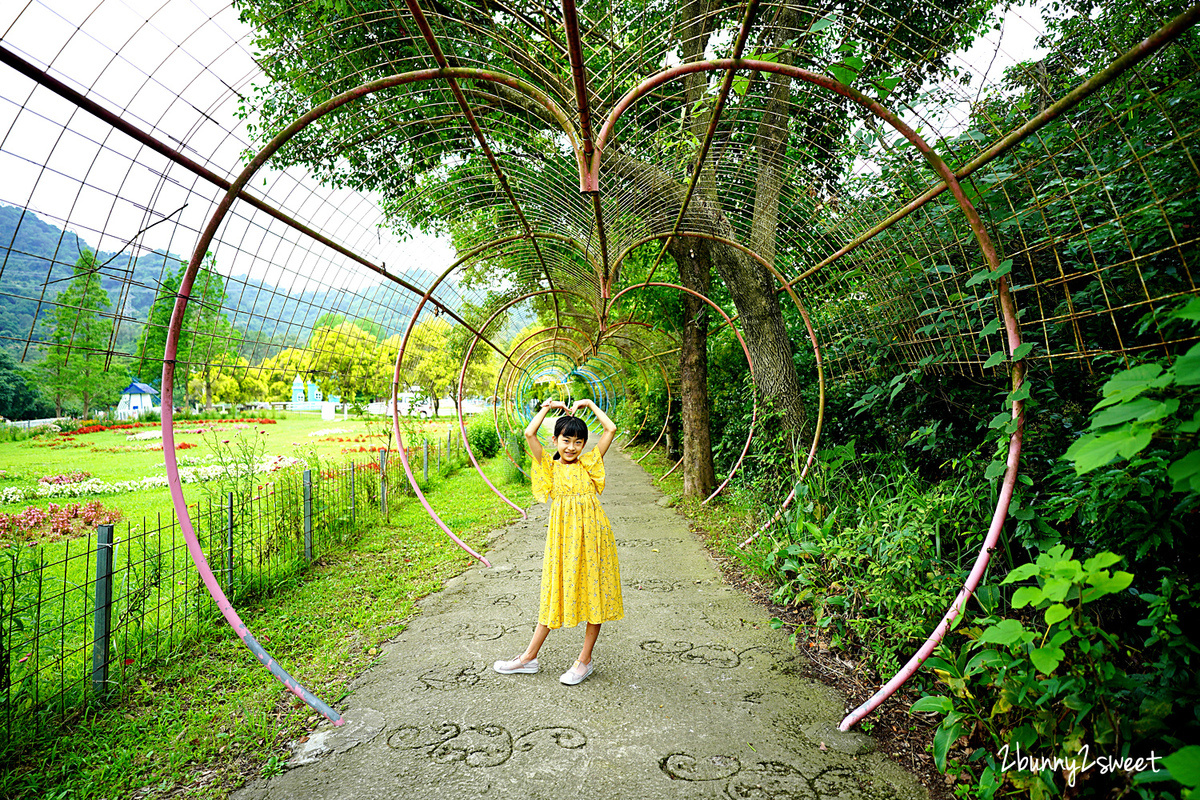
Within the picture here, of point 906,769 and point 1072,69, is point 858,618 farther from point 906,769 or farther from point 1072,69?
point 1072,69

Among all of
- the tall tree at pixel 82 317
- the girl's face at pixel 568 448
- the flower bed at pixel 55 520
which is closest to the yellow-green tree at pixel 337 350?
the tall tree at pixel 82 317

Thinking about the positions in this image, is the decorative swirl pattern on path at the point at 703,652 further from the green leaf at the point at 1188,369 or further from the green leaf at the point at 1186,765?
the green leaf at the point at 1188,369

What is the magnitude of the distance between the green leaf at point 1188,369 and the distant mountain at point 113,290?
11.0 feet

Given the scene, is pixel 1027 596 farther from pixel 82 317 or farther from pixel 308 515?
pixel 308 515

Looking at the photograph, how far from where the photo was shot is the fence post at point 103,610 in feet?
9.64

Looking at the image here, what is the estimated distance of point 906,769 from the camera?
2.33 metres

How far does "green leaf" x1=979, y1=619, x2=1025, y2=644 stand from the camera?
1803 mm

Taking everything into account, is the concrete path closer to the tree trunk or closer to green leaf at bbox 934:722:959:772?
green leaf at bbox 934:722:959:772

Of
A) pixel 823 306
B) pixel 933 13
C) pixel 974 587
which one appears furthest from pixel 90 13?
pixel 933 13

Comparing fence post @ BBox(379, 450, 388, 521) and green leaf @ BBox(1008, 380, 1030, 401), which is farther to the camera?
fence post @ BBox(379, 450, 388, 521)

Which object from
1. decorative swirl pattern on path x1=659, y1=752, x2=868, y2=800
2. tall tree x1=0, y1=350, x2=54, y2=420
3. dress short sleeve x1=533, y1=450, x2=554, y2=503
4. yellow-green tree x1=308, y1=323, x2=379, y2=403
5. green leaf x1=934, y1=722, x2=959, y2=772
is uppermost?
tall tree x1=0, y1=350, x2=54, y2=420

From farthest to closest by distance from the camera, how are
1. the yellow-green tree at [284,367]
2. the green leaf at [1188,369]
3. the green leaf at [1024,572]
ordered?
the yellow-green tree at [284,367], the green leaf at [1024,572], the green leaf at [1188,369]

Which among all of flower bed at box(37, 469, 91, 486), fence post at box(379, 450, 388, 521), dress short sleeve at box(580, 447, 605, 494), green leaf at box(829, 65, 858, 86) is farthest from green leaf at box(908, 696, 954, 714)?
flower bed at box(37, 469, 91, 486)

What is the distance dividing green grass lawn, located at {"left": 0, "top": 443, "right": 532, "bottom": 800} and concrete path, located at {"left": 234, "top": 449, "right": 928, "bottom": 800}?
238 mm
